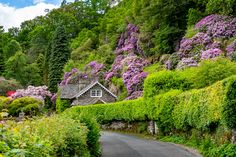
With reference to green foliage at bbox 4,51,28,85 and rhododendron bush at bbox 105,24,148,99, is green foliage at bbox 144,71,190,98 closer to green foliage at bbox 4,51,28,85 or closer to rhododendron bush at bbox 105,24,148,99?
rhododendron bush at bbox 105,24,148,99

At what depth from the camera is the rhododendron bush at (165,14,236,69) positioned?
4012 cm

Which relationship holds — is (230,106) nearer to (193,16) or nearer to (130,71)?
(193,16)

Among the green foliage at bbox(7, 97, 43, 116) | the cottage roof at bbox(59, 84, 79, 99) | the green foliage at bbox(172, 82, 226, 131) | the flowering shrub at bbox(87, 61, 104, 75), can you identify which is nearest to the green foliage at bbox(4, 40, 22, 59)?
the flowering shrub at bbox(87, 61, 104, 75)

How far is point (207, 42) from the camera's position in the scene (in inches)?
1665

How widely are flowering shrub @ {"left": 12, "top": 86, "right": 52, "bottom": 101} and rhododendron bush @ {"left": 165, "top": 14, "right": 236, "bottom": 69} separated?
102 ft

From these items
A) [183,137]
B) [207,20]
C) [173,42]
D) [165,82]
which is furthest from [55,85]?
[183,137]

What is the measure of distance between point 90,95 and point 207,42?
27320mm

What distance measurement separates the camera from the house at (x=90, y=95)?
2526 inches

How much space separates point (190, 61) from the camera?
1640 inches

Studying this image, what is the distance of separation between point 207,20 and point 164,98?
1671 cm

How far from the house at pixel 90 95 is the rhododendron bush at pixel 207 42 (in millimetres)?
19542

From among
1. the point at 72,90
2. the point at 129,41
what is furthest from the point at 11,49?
the point at 129,41

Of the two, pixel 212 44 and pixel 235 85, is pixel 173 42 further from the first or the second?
pixel 235 85

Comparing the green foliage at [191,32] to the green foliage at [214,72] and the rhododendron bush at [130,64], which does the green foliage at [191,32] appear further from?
the green foliage at [214,72]
